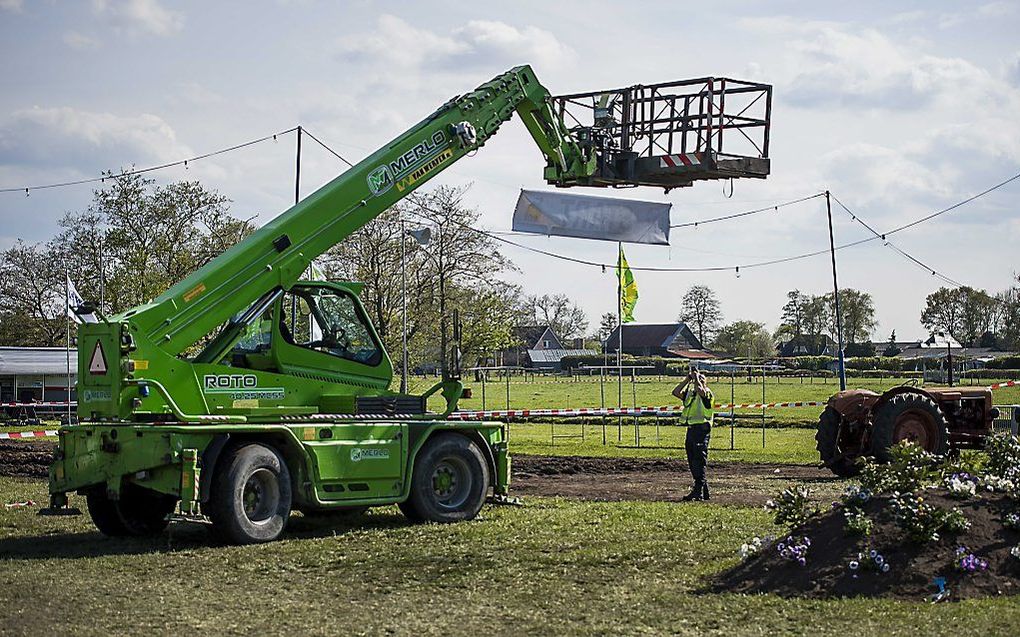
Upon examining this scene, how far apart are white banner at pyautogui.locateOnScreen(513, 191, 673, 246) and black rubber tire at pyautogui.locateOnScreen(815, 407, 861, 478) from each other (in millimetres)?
3909

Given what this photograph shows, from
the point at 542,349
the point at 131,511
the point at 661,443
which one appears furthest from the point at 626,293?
the point at 542,349

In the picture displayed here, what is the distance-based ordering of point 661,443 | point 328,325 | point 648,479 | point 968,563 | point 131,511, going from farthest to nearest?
point 661,443
point 648,479
point 328,325
point 131,511
point 968,563

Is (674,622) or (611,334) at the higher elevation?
(611,334)

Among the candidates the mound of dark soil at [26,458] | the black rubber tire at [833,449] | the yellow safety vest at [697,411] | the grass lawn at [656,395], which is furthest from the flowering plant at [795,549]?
the grass lawn at [656,395]

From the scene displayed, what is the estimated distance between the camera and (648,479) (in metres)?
19.7

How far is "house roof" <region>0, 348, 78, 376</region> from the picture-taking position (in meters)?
41.1

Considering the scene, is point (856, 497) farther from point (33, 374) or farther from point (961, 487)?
point (33, 374)

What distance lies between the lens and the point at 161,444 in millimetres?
12430

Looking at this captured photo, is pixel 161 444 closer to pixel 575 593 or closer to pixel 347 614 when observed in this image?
pixel 347 614

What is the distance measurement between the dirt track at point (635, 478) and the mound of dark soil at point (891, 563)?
553 cm

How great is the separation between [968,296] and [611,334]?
30163 millimetres

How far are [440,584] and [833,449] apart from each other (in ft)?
33.6

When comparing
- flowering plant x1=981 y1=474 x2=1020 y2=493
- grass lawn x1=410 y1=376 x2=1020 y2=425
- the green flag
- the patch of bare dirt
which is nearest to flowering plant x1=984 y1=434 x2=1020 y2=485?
flowering plant x1=981 y1=474 x2=1020 y2=493

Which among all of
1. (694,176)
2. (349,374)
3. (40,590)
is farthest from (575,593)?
(694,176)
